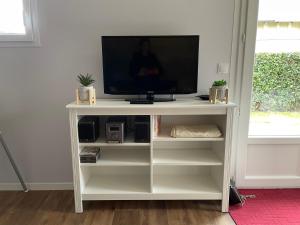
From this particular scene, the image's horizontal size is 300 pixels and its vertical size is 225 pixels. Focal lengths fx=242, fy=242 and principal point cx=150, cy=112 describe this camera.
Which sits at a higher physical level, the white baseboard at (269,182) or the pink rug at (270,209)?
the white baseboard at (269,182)

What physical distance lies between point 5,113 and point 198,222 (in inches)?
77.5

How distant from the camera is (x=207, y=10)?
211 centimetres

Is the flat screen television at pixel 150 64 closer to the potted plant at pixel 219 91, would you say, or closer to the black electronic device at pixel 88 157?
the potted plant at pixel 219 91

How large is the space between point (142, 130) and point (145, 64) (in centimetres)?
55

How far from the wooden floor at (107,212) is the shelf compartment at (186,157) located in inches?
16.5

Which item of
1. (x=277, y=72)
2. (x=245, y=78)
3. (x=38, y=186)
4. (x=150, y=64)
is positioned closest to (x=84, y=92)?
(x=150, y=64)

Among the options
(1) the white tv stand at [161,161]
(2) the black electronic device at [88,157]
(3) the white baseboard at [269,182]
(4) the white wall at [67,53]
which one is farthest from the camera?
A: (3) the white baseboard at [269,182]

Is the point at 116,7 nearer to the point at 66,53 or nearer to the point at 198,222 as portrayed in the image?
the point at 66,53

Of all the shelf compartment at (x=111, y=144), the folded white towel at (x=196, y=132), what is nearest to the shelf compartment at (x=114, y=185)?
the shelf compartment at (x=111, y=144)

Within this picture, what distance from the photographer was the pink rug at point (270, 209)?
1924 millimetres

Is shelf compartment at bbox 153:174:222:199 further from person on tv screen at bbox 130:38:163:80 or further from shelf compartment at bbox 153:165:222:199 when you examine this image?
person on tv screen at bbox 130:38:163:80

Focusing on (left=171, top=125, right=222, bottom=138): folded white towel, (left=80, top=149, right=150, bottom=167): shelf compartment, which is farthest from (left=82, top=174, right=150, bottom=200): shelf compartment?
(left=171, top=125, right=222, bottom=138): folded white towel

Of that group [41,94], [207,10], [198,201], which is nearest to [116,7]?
[207,10]

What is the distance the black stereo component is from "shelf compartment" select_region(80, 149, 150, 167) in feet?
0.66
